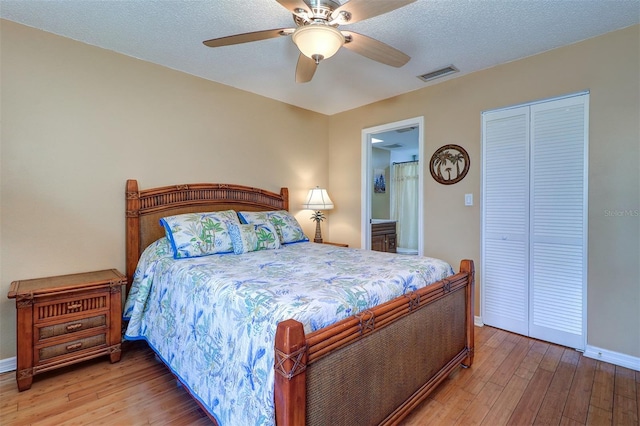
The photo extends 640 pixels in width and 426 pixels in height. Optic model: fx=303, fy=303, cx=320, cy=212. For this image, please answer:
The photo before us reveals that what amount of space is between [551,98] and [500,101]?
0.40 m

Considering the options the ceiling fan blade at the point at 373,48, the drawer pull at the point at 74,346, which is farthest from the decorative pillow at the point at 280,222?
the ceiling fan blade at the point at 373,48

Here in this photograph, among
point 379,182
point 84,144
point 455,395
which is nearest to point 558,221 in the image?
point 455,395

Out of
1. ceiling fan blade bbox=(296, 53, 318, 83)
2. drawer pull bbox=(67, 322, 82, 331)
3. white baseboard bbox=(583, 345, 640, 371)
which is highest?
ceiling fan blade bbox=(296, 53, 318, 83)

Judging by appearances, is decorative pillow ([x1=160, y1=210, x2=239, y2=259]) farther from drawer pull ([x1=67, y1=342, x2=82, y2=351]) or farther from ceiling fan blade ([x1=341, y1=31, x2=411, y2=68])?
ceiling fan blade ([x1=341, y1=31, x2=411, y2=68])

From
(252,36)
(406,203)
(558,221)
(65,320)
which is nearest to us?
(252,36)

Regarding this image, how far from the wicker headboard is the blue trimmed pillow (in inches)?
24.9

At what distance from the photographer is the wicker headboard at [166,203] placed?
8.66 feet

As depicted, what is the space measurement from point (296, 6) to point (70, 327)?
2.53 metres

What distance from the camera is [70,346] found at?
2113mm

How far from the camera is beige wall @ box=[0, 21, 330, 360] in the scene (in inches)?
86.0

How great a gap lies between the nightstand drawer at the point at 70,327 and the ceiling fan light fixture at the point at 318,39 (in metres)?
2.34

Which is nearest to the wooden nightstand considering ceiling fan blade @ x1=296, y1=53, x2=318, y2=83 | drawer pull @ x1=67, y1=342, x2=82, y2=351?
drawer pull @ x1=67, y1=342, x2=82, y2=351

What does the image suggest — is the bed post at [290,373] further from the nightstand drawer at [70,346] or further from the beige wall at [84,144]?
the beige wall at [84,144]

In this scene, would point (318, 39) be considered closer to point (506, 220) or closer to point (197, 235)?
point (197, 235)
